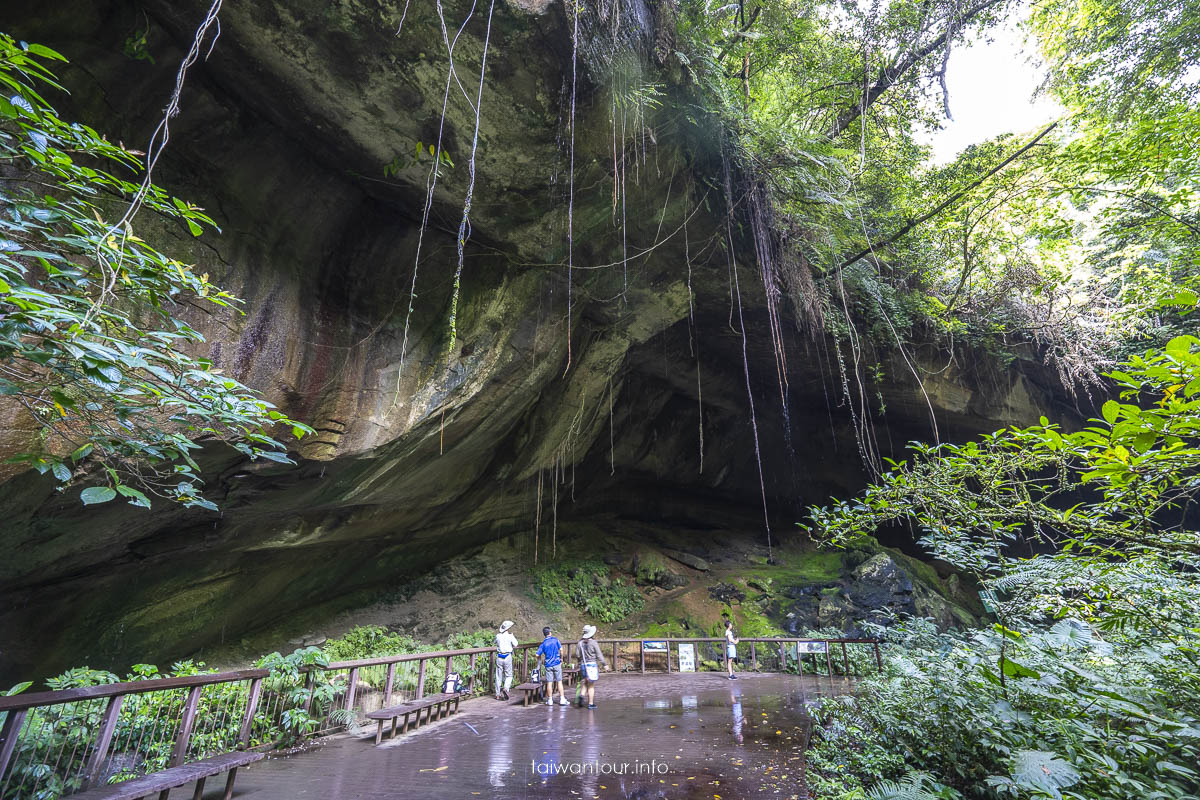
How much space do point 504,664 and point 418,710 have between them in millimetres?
2118

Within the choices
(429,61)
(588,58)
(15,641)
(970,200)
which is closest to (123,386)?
(429,61)

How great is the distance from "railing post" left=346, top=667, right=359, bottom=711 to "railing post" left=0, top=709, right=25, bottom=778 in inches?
120

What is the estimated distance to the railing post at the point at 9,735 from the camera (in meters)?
2.56

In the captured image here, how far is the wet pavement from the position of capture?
3.68m

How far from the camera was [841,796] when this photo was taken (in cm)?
311

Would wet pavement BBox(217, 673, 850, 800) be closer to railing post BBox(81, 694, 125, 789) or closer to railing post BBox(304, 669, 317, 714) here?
railing post BBox(304, 669, 317, 714)

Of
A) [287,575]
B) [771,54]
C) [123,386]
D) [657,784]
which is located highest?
[771,54]

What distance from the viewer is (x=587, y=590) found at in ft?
46.8

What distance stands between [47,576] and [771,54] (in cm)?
1295

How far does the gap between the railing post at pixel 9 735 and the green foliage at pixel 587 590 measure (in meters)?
11.6

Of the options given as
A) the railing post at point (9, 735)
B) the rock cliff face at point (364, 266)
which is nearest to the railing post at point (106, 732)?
the railing post at point (9, 735)

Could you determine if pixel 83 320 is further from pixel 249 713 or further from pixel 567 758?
pixel 567 758

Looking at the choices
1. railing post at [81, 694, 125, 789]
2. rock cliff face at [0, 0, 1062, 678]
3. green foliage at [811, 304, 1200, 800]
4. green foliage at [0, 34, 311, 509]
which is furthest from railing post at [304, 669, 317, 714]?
green foliage at [811, 304, 1200, 800]

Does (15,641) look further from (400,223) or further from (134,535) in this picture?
(400,223)
